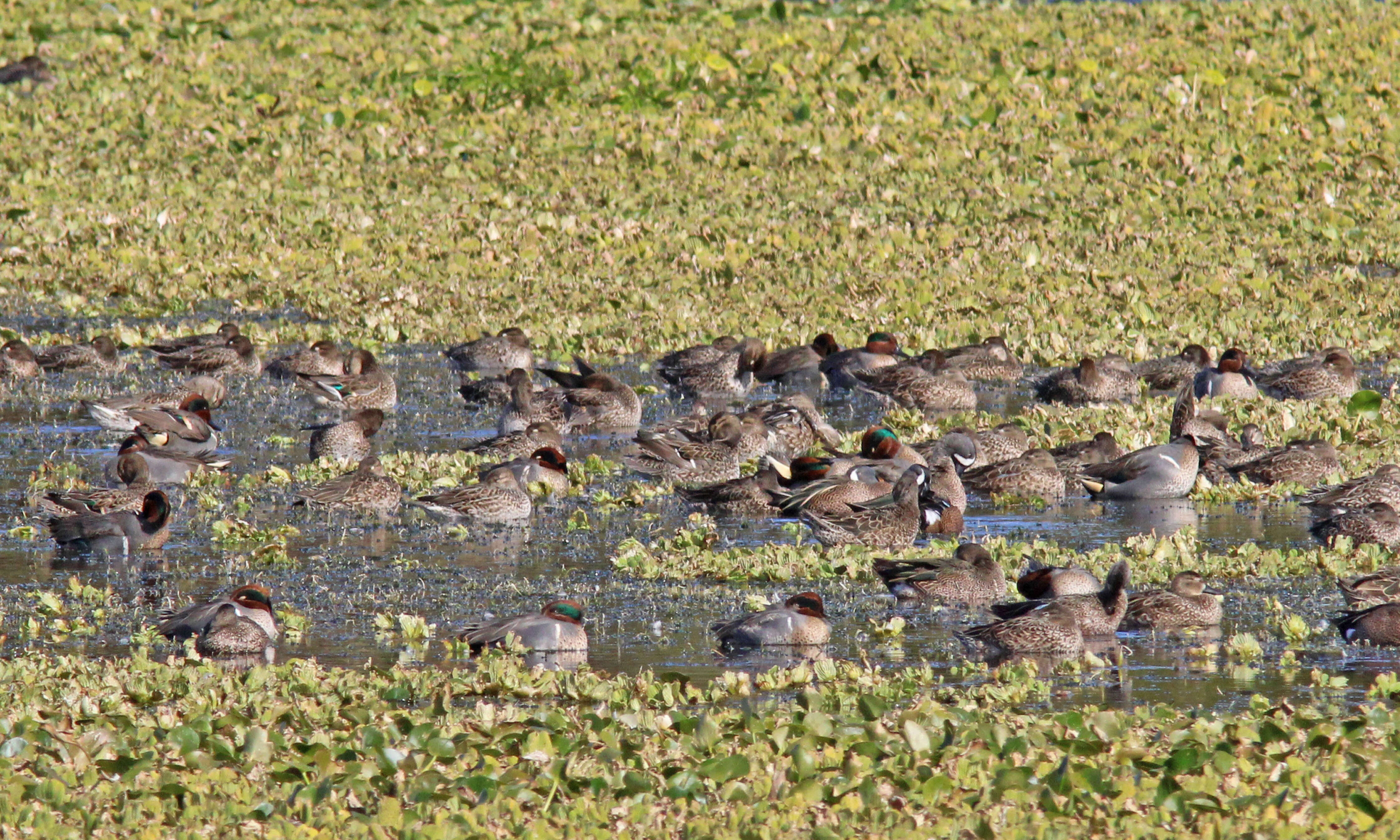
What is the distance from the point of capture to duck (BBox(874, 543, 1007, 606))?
14.0 meters

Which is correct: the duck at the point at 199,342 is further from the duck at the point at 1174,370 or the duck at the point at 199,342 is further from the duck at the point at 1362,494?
the duck at the point at 1362,494

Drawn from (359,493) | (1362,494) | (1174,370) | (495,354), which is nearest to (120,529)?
(359,493)

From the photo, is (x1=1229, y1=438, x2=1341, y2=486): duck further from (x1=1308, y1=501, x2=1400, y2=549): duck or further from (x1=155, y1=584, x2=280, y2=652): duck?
(x1=155, y1=584, x2=280, y2=652): duck

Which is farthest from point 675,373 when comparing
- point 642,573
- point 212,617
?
point 212,617

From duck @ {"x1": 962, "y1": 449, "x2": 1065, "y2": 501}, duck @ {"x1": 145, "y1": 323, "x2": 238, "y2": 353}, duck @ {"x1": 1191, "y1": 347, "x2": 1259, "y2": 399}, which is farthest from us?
duck @ {"x1": 145, "y1": 323, "x2": 238, "y2": 353}

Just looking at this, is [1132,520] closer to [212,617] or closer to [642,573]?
[642,573]

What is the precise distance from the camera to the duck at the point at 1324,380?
22.7 meters

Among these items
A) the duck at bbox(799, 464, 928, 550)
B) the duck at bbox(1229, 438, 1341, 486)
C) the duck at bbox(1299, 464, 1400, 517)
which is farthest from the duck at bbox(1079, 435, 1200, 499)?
the duck at bbox(799, 464, 928, 550)

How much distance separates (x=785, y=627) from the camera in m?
12.7

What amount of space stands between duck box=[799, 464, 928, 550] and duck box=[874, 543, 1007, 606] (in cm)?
158

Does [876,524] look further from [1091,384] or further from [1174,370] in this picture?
[1174,370]

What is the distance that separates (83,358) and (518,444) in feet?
26.5

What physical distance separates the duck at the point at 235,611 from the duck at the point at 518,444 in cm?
677

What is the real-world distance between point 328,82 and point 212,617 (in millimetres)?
27445
